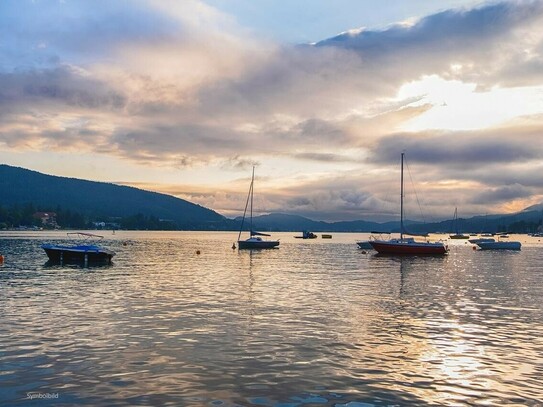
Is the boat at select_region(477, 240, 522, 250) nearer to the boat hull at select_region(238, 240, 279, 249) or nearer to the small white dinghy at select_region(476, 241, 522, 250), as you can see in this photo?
the small white dinghy at select_region(476, 241, 522, 250)

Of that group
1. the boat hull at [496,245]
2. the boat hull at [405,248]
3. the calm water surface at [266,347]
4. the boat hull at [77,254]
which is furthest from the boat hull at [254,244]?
the calm water surface at [266,347]

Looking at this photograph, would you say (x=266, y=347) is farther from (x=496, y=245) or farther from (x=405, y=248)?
(x=496, y=245)

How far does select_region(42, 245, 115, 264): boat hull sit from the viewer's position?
76.6m

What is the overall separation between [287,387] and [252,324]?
1114 centimetres

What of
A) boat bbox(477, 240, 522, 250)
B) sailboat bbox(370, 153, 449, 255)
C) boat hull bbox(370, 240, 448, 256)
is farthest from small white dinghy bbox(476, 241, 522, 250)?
boat hull bbox(370, 240, 448, 256)

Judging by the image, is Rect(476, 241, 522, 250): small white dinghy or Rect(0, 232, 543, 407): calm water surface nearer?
Rect(0, 232, 543, 407): calm water surface

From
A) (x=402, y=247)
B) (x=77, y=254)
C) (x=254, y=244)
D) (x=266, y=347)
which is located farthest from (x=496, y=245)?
(x=266, y=347)

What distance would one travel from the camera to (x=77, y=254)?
77.2 metres

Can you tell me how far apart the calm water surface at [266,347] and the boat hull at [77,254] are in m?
31.8

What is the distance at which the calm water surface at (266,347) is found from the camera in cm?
1683

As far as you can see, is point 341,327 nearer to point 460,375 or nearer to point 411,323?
point 411,323

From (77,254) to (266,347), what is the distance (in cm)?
6223

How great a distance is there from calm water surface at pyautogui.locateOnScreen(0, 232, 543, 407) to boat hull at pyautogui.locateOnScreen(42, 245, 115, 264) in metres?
31.8

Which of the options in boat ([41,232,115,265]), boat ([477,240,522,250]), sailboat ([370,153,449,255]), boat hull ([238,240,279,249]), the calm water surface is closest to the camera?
the calm water surface
